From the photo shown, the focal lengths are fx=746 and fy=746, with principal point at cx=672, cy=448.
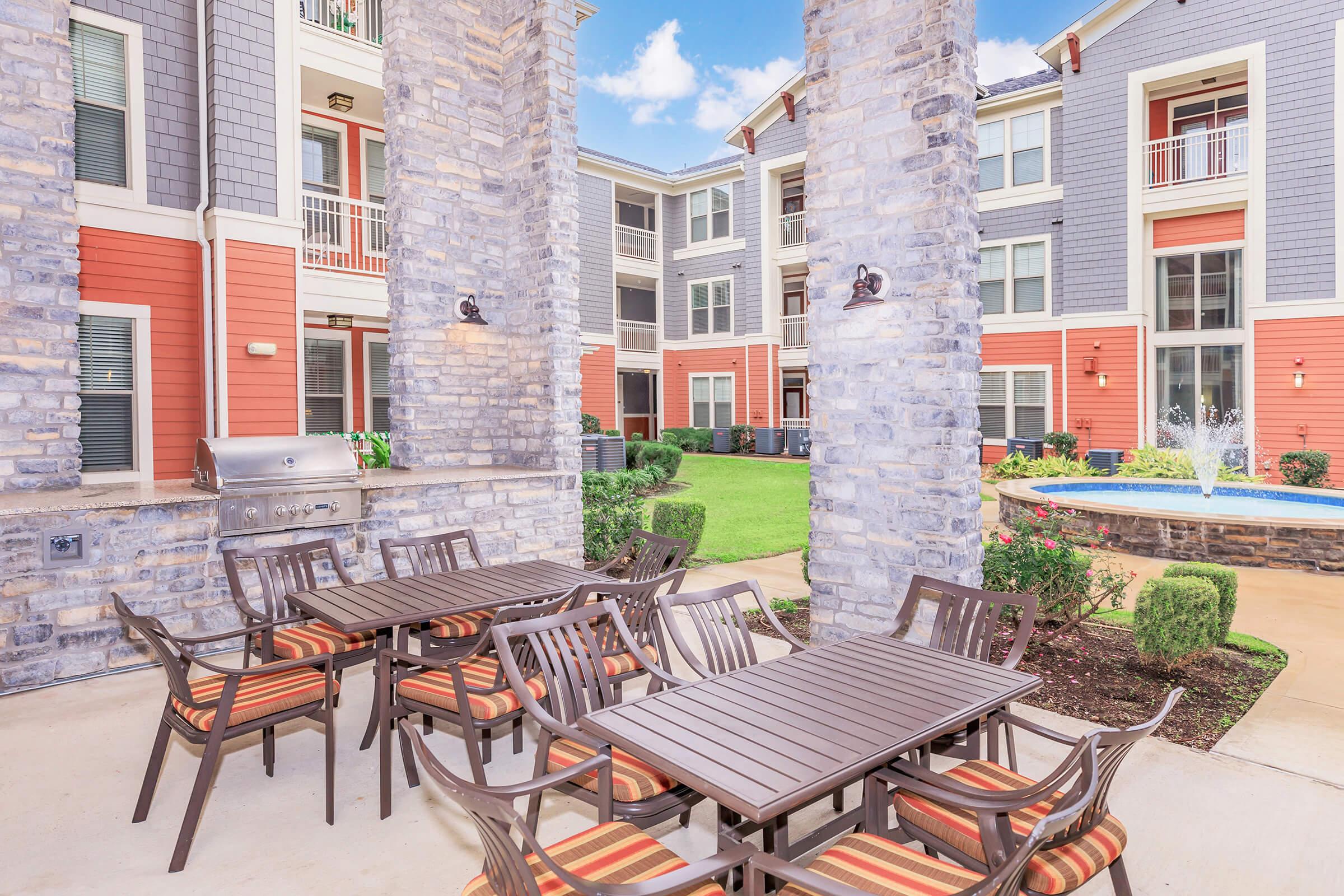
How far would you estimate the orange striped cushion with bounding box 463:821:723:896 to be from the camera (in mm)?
1854

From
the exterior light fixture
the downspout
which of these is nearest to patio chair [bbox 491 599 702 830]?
the exterior light fixture

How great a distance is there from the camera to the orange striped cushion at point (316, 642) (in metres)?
3.73

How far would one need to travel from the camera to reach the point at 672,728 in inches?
84.7

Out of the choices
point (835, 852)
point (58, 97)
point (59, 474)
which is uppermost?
point (58, 97)

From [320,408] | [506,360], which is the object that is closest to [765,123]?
[320,408]

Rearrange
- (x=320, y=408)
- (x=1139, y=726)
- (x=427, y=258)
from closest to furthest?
1. (x=1139, y=726)
2. (x=427, y=258)
3. (x=320, y=408)

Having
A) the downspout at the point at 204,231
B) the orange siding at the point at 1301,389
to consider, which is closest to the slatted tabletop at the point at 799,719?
the downspout at the point at 204,231

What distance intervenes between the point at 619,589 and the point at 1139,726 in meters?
2.12

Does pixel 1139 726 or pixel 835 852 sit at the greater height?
pixel 1139 726

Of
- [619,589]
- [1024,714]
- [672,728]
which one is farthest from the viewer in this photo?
[1024,714]

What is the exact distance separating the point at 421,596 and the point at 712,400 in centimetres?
1812

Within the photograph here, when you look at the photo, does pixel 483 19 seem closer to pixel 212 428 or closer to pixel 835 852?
pixel 212 428

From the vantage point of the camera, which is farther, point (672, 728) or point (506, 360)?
point (506, 360)

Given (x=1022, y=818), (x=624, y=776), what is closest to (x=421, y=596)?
(x=624, y=776)
